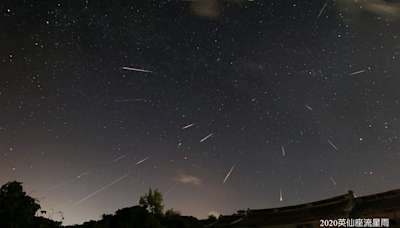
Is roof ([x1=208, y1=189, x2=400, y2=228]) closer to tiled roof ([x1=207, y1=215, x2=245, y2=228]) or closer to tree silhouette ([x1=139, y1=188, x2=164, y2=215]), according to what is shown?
tiled roof ([x1=207, y1=215, x2=245, y2=228])

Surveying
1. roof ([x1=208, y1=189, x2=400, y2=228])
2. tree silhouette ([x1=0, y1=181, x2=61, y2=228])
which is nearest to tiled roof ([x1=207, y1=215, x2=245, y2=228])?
roof ([x1=208, y1=189, x2=400, y2=228])

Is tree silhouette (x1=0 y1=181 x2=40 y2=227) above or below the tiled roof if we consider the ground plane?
above

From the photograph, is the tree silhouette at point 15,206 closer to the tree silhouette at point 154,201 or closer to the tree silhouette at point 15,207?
the tree silhouette at point 15,207

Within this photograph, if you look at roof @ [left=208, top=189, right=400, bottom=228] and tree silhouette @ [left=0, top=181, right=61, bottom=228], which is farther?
roof @ [left=208, top=189, right=400, bottom=228]

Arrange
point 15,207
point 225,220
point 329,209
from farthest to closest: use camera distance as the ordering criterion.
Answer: point 225,220, point 329,209, point 15,207

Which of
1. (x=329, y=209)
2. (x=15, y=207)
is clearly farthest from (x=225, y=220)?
(x=15, y=207)

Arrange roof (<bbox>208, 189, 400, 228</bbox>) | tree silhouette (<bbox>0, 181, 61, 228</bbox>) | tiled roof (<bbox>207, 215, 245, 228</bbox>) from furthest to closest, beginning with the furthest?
tiled roof (<bbox>207, 215, 245, 228</bbox>) < roof (<bbox>208, 189, 400, 228</bbox>) < tree silhouette (<bbox>0, 181, 61, 228</bbox>)

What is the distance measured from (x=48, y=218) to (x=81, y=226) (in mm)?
9671

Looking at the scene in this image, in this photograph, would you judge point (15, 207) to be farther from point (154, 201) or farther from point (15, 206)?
point (154, 201)

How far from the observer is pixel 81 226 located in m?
22.5

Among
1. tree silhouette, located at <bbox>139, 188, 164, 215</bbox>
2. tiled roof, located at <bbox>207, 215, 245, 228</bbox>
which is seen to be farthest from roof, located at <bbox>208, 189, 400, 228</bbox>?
tree silhouette, located at <bbox>139, 188, 164, 215</bbox>

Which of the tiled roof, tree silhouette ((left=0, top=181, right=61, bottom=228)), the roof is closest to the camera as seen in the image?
tree silhouette ((left=0, top=181, right=61, bottom=228))

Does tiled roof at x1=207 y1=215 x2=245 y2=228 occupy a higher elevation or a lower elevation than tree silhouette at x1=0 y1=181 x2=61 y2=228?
lower

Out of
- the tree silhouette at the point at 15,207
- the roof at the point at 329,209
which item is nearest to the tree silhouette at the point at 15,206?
the tree silhouette at the point at 15,207
